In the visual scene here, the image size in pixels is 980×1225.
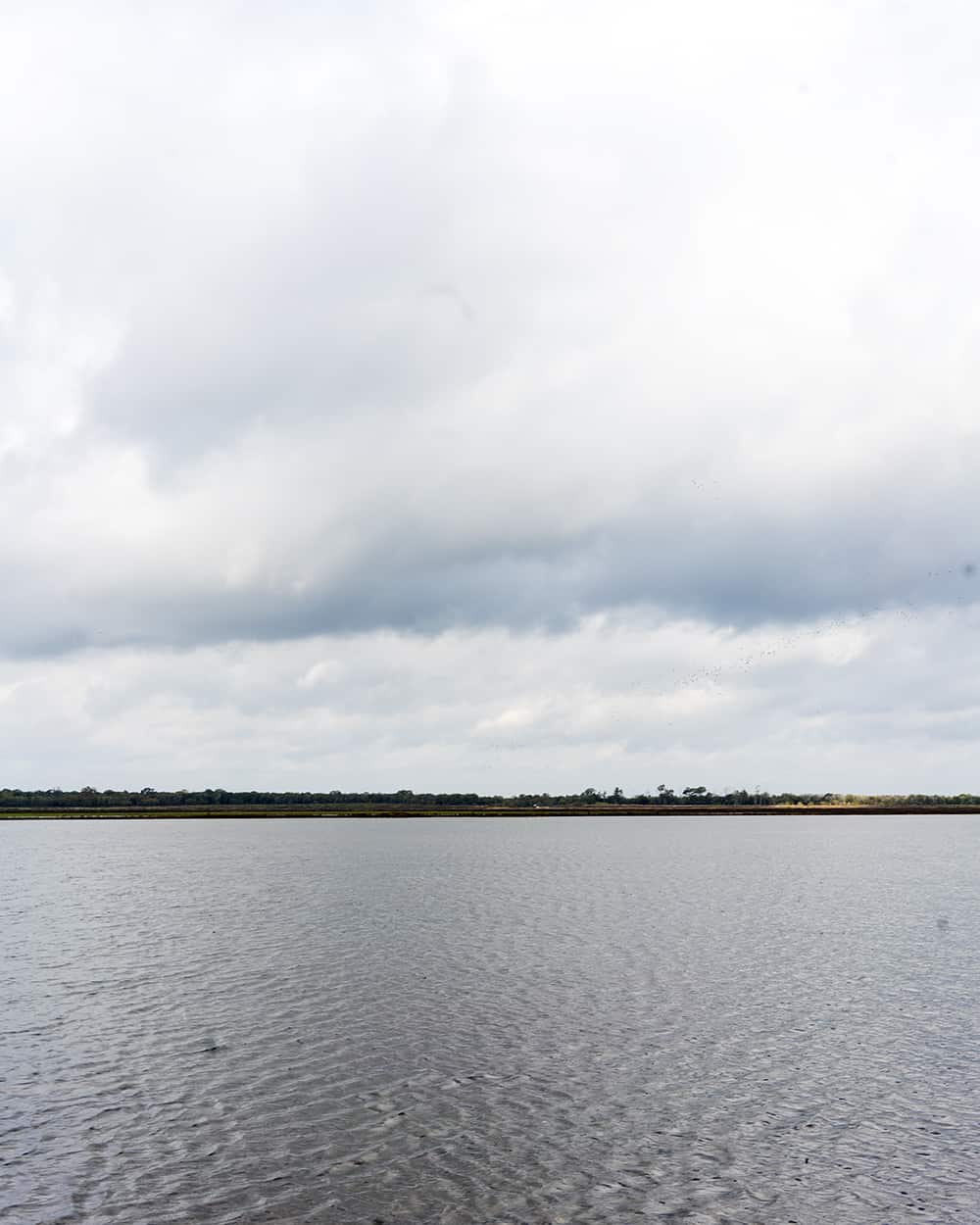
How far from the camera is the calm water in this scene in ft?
77.2

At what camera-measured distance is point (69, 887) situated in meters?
100

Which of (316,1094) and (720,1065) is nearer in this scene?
(316,1094)

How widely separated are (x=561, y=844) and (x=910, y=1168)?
16998cm

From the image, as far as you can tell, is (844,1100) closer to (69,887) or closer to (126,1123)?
(126,1123)

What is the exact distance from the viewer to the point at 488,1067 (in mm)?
34031

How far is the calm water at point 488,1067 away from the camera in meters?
23.5

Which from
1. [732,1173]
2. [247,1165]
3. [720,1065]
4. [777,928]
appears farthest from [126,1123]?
[777,928]

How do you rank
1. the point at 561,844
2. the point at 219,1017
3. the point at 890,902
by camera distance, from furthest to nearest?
the point at 561,844, the point at 890,902, the point at 219,1017

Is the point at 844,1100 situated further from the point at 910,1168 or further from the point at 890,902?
the point at 890,902

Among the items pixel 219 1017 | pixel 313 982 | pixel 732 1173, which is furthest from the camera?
pixel 313 982

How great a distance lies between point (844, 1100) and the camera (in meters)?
31.1

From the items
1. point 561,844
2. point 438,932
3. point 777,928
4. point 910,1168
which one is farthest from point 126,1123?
point 561,844

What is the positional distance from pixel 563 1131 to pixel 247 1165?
9.56 m

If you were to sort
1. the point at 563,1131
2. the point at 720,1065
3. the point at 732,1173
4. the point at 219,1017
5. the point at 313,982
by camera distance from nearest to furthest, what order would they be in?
1. the point at 732,1173
2. the point at 563,1131
3. the point at 720,1065
4. the point at 219,1017
5. the point at 313,982
